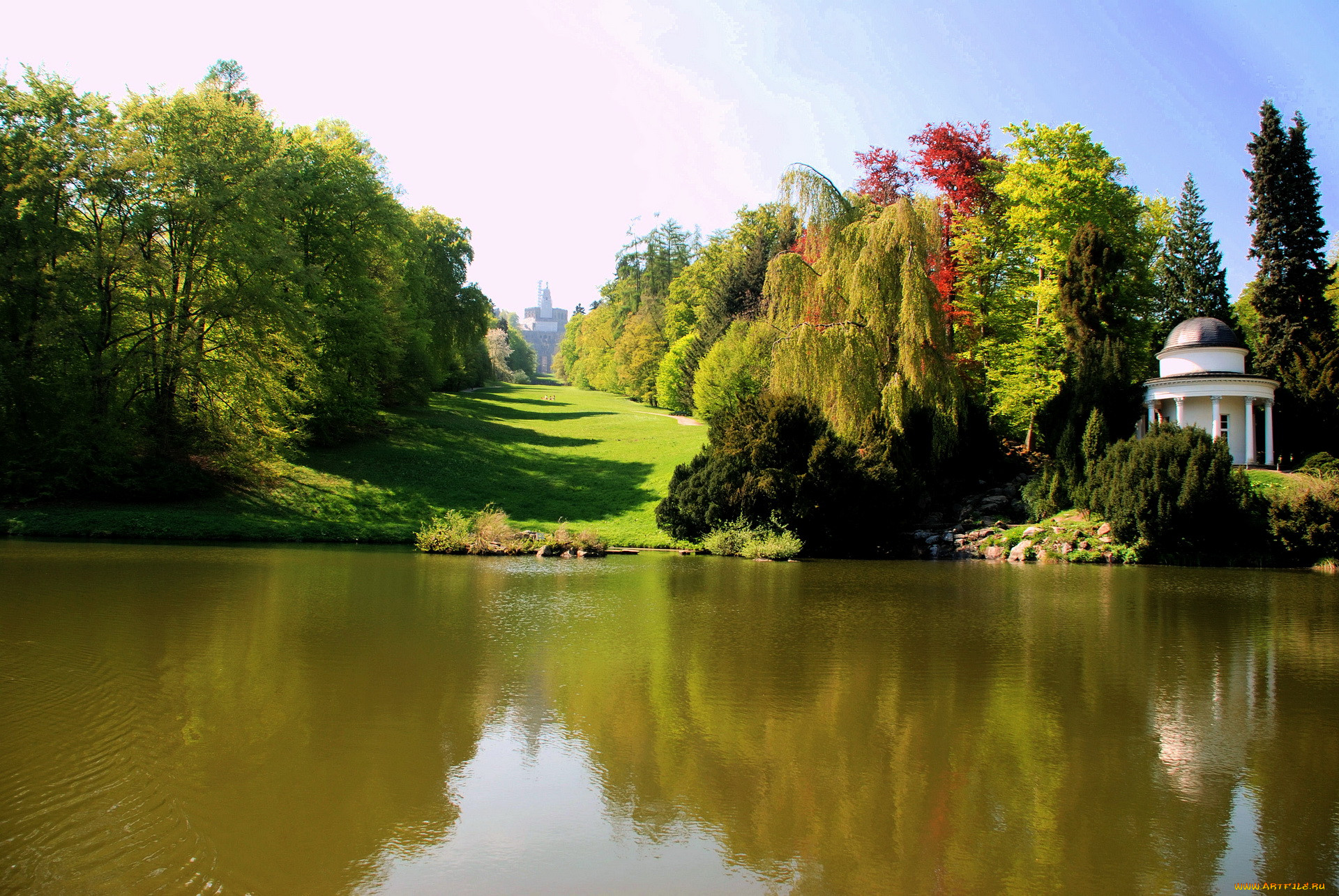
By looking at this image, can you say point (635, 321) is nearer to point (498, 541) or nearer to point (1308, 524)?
point (498, 541)

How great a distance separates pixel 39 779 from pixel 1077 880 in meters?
6.51

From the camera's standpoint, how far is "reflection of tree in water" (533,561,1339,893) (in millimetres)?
4637

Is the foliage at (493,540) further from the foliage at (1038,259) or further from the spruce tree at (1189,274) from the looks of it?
the spruce tree at (1189,274)

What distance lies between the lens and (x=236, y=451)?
82.4 ft

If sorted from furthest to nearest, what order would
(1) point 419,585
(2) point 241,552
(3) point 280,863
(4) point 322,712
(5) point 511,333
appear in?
1. (5) point 511,333
2. (2) point 241,552
3. (1) point 419,585
4. (4) point 322,712
5. (3) point 280,863

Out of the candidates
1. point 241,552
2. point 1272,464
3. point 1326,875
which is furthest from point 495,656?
point 1272,464

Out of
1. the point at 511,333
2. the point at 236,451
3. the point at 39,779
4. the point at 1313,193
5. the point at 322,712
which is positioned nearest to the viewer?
the point at 39,779

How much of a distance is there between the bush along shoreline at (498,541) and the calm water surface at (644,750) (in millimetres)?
8195

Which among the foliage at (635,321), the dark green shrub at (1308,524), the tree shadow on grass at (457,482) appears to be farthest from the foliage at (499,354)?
the dark green shrub at (1308,524)

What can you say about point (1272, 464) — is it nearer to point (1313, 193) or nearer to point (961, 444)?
point (961, 444)

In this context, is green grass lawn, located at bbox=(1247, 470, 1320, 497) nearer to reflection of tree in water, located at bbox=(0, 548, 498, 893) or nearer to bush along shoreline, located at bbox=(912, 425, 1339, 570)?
bush along shoreline, located at bbox=(912, 425, 1339, 570)

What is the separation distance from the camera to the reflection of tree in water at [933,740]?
464cm

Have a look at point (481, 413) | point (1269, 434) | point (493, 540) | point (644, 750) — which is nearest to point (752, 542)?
point (493, 540)

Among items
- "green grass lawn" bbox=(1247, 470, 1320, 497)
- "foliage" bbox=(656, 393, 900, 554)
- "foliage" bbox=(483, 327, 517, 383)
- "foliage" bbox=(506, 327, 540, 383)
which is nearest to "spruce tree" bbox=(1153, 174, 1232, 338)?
"green grass lawn" bbox=(1247, 470, 1320, 497)
